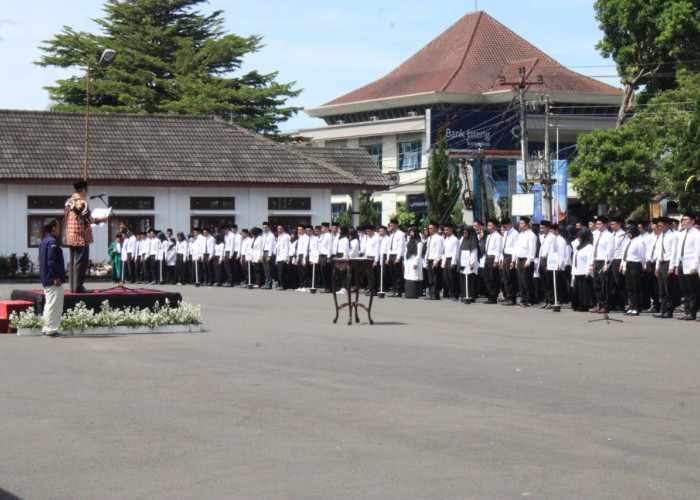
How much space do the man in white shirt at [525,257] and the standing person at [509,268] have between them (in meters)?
0.36

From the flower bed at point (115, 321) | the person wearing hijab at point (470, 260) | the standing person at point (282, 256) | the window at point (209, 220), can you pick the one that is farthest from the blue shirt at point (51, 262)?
the window at point (209, 220)

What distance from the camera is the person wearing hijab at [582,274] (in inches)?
973

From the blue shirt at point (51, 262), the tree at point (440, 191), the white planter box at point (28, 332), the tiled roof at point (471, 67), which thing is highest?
the tiled roof at point (471, 67)

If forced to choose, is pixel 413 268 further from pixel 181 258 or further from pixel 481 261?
pixel 181 258

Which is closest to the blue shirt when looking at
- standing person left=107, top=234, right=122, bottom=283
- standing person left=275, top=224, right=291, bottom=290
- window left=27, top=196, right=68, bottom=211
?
standing person left=275, top=224, right=291, bottom=290

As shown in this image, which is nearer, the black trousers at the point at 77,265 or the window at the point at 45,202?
the black trousers at the point at 77,265

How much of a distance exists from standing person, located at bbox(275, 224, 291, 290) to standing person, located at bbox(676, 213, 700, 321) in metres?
15.7

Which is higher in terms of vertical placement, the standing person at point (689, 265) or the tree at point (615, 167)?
the tree at point (615, 167)

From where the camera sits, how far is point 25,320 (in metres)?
18.1

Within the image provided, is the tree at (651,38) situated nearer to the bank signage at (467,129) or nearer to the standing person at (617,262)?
the bank signage at (467,129)


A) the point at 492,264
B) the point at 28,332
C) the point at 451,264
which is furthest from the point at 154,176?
the point at 28,332

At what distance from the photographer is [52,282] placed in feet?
57.4

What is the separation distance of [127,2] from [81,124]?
69.3 feet

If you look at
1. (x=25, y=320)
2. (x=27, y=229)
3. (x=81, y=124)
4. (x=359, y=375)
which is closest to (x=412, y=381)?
(x=359, y=375)
